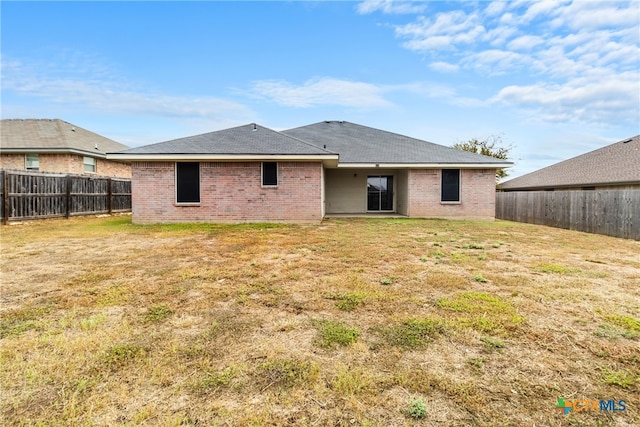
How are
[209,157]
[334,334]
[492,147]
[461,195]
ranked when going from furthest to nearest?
[492,147] < [461,195] < [209,157] < [334,334]

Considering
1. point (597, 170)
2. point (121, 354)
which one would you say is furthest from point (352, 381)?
point (597, 170)

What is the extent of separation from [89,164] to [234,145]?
13.1m

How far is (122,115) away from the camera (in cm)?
2638

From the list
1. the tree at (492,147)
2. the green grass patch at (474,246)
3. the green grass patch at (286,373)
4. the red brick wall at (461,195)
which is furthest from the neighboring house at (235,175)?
the tree at (492,147)

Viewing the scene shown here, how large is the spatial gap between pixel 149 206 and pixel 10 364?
1102 cm

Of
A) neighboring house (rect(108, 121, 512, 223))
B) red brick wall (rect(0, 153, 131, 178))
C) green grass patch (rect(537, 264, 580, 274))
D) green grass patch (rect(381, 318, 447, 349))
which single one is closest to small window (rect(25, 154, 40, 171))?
red brick wall (rect(0, 153, 131, 178))

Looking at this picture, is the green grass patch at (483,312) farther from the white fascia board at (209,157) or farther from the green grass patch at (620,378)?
the white fascia board at (209,157)

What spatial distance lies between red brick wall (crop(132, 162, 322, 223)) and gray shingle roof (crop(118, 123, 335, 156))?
0.57 m

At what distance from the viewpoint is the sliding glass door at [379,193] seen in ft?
59.1

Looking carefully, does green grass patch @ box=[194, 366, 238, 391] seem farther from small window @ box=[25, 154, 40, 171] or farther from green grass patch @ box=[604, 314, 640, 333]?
small window @ box=[25, 154, 40, 171]

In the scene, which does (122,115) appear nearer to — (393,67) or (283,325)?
(393,67)

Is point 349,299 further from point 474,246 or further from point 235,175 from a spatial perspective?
point 235,175

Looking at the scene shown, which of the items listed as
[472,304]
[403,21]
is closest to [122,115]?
[403,21]

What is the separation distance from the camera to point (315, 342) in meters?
2.77
